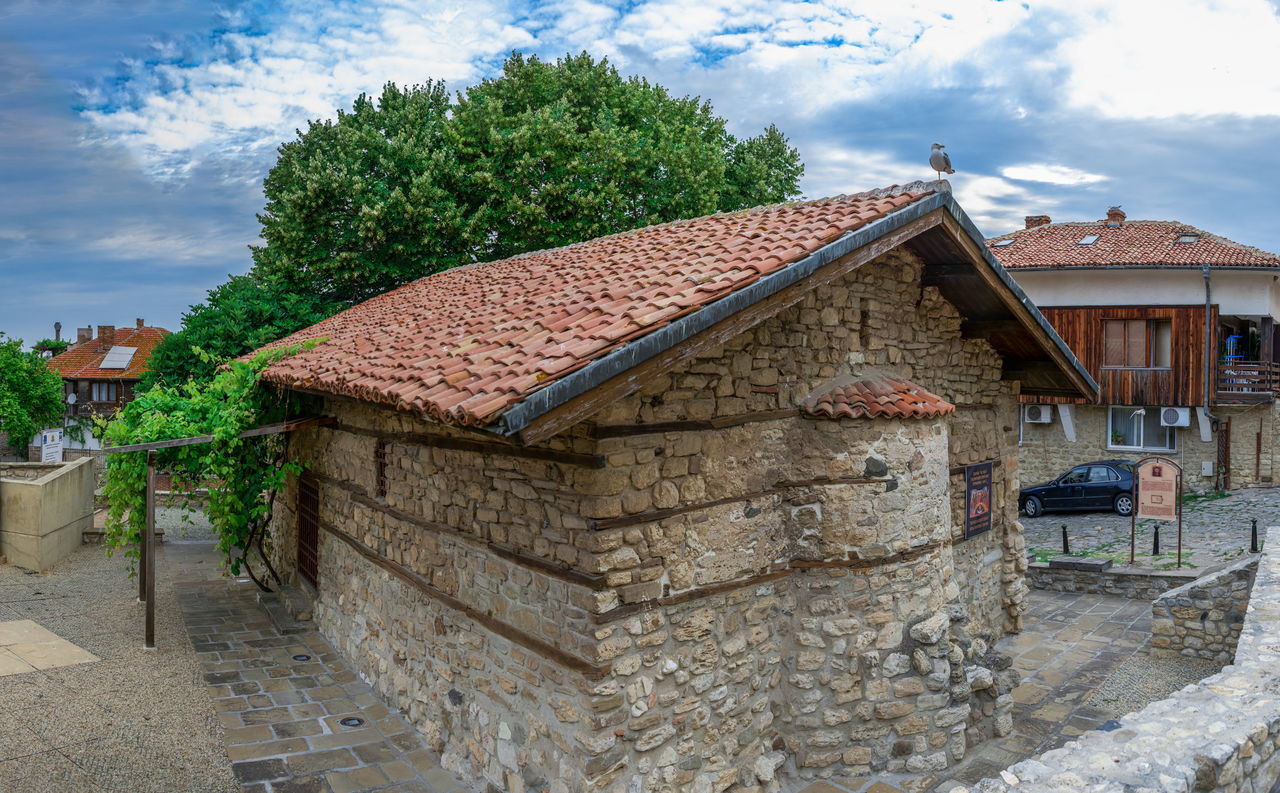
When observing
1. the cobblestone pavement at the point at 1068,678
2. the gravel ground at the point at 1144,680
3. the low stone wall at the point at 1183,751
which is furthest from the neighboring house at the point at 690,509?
the low stone wall at the point at 1183,751

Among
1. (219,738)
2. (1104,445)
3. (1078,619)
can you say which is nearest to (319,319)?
(219,738)

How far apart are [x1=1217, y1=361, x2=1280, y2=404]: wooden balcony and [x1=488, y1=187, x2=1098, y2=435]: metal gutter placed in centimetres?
1645

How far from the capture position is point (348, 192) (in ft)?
52.2

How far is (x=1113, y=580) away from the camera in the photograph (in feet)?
37.2

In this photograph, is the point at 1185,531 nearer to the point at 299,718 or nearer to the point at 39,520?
the point at 299,718

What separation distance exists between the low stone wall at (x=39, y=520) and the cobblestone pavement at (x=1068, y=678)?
473 inches

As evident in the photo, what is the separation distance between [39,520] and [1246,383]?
2399 centimetres

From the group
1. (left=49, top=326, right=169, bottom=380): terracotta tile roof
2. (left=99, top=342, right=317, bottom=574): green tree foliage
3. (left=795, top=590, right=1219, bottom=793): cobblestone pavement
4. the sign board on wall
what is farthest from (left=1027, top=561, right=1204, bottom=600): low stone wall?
(left=49, top=326, right=169, bottom=380): terracotta tile roof

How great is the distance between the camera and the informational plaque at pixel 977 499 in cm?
841

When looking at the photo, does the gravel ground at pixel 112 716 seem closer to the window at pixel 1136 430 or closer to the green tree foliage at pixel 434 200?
the green tree foliage at pixel 434 200

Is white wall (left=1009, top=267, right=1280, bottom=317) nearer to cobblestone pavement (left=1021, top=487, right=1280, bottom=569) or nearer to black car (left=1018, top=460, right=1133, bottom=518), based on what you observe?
black car (left=1018, top=460, right=1133, bottom=518)

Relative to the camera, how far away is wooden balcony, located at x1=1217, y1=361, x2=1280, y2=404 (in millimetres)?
18891

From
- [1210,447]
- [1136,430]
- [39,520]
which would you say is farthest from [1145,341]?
[39,520]

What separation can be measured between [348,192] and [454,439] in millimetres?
11432
